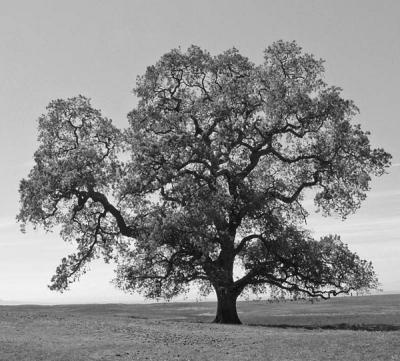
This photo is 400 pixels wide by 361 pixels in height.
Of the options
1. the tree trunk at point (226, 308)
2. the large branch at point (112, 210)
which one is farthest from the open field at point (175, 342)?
the large branch at point (112, 210)

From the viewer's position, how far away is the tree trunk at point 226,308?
142 ft

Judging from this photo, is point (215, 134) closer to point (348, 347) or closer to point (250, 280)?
point (250, 280)

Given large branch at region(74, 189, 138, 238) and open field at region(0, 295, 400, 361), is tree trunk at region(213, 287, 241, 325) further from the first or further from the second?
large branch at region(74, 189, 138, 238)

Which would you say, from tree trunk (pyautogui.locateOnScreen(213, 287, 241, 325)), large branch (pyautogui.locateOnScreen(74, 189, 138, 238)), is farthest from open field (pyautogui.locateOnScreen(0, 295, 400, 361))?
large branch (pyautogui.locateOnScreen(74, 189, 138, 238))

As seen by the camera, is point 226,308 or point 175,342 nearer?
point 175,342

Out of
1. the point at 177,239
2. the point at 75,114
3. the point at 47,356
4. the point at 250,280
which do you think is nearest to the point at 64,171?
the point at 75,114

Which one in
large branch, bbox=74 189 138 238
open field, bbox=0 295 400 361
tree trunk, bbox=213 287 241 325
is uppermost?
large branch, bbox=74 189 138 238

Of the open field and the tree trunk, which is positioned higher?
the tree trunk

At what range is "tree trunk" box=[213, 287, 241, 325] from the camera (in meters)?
43.2

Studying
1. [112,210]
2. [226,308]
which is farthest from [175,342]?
[112,210]

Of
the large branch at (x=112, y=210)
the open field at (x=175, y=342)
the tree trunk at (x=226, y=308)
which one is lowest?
the open field at (x=175, y=342)

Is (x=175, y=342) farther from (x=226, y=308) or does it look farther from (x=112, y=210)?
(x=112, y=210)

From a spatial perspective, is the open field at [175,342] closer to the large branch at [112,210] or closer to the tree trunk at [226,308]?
the tree trunk at [226,308]

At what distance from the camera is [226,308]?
43562 millimetres
